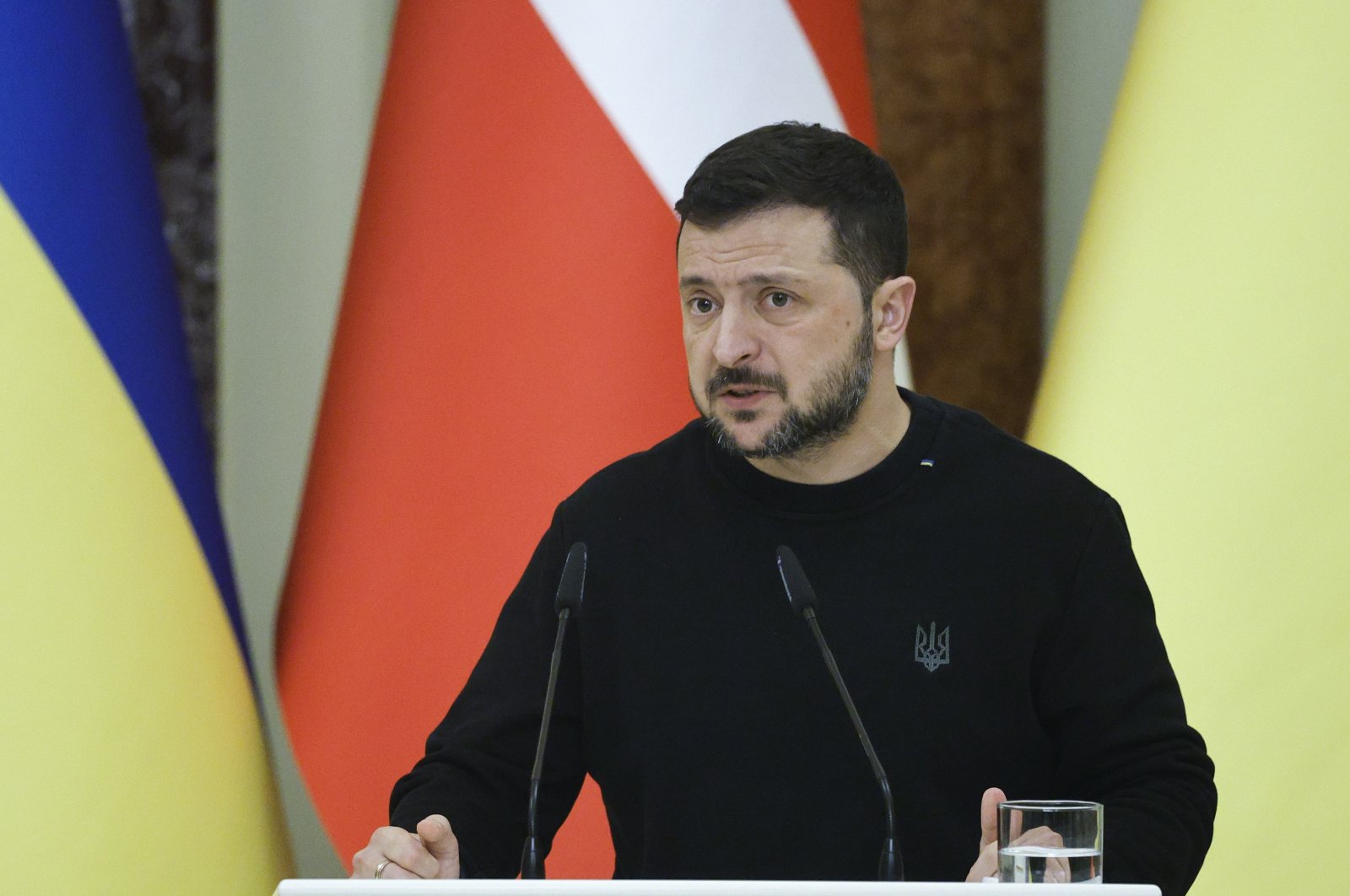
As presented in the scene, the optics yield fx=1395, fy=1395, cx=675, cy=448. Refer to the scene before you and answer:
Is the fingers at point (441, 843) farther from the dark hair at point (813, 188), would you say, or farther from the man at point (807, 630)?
the dark hair at point (813, 188)

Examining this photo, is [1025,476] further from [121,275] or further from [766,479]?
[121,275]

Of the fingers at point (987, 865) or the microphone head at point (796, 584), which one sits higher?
the microphone head at point (796, 584)

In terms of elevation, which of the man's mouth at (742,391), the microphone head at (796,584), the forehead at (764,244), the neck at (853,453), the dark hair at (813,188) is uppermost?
the dark hair at (813,188)

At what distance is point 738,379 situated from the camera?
5.23 feet

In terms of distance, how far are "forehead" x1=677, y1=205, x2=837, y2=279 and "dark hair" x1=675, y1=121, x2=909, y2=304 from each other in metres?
0.01

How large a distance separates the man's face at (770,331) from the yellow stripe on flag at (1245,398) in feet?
2.05

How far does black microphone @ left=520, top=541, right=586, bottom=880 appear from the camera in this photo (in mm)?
1244

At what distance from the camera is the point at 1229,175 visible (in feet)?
6.39

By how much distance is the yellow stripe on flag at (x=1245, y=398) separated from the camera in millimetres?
1787

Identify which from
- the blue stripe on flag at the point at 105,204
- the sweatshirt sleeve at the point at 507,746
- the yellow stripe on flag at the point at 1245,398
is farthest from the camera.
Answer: the blue stripe on flag at the point at 105,204

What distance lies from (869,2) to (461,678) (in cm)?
138

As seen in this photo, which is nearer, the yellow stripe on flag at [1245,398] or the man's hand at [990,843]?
the man's hand at [990,843]

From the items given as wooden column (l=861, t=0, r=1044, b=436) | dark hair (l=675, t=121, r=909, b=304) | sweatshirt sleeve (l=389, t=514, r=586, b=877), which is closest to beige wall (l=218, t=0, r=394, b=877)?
sweatshirt sleeve (l=389, t=514, r=586, b=877)

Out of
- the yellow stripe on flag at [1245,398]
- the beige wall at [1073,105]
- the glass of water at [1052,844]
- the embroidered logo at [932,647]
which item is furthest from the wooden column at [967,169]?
the glass of water at [1052,844]
